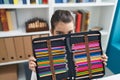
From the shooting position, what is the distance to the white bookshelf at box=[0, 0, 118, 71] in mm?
1423

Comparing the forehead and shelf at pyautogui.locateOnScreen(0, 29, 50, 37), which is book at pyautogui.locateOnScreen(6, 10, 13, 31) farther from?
the forehead

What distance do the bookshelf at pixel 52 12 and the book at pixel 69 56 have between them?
85cm

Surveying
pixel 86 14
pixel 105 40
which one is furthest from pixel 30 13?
pixel 105 40

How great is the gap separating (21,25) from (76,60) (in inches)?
46.4

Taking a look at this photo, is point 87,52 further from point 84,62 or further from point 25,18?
point 25,18

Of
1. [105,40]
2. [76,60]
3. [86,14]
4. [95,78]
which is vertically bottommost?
[105,40]

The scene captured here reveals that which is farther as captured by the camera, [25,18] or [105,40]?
[105,40]

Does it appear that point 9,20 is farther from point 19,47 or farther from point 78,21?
point 78,21

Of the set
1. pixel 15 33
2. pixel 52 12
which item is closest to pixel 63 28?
pixel 52 12

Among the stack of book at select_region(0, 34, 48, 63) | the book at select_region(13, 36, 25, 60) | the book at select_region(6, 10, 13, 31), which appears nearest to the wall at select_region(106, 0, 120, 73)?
the stack of book at select_region(0, 34, 48, 63)

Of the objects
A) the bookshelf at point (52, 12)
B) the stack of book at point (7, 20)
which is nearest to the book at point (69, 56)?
the bookshelf at point (52, 12)

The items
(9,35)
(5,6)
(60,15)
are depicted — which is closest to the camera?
(60,15)

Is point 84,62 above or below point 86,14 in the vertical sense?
below

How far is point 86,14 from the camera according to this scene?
1619 mm
